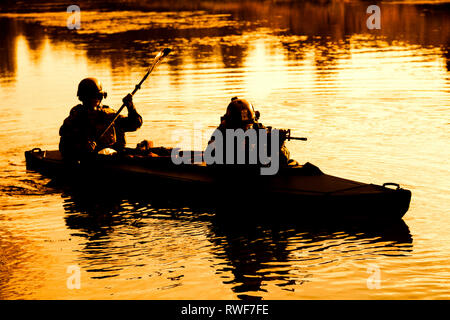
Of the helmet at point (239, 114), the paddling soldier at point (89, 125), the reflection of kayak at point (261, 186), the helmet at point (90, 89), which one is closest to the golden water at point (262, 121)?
the reflection of kayak at point (261, 186)

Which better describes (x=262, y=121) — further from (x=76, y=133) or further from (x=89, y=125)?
(x=76, y=133)

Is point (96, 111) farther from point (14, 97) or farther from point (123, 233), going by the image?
point (14, 97)

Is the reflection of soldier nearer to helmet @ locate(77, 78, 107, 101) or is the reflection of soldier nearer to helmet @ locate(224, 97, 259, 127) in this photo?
helmet @ locate(224, 97, 259, 127)

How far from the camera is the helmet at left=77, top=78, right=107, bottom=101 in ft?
46.1

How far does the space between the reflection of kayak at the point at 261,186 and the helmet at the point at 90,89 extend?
1040mm

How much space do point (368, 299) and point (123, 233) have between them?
156 inches

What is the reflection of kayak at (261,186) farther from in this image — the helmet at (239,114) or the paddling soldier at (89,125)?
the helmet at (239,114)

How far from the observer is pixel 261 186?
38.9 feet

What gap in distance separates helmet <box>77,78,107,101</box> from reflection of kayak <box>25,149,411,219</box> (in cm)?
104

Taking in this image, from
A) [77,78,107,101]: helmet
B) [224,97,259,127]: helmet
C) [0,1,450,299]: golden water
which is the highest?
[77,78,107,101]: helmet

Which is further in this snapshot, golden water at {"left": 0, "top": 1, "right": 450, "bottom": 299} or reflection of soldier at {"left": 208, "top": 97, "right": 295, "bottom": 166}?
reflection of soldier at {"left": 208, "top": 97, "right": 295, "bottom": 166}

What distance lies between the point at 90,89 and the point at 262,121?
5771 millimetres

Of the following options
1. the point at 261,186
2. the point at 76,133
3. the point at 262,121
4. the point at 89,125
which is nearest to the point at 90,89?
the point at 89,125

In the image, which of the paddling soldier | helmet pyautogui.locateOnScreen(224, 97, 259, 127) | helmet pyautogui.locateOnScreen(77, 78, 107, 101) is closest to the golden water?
the paddling soldier
